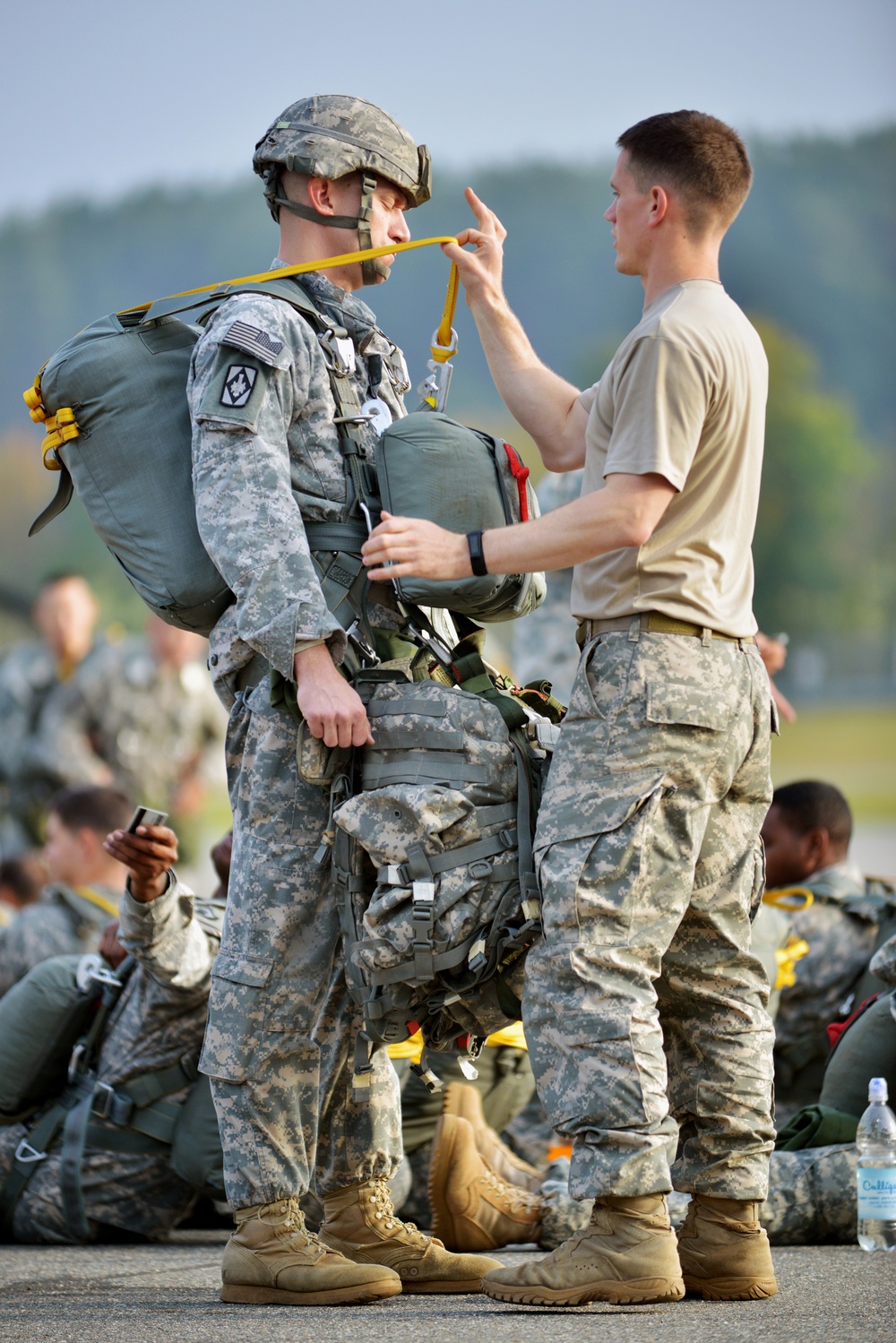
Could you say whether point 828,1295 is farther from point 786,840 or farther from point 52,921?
point 52,921

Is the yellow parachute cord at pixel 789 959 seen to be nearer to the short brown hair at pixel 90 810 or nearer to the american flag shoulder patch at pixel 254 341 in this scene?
the short brown hair at pixel 90 810

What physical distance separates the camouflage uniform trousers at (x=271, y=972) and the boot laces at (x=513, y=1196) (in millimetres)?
816

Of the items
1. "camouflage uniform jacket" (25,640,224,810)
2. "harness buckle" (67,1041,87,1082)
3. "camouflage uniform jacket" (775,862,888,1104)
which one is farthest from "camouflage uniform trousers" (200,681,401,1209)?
Answer: "camouflage uniform jacket" (25,640,224,810)

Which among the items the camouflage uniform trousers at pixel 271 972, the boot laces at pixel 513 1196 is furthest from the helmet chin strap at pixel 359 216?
the boot laces at pixel 513 1196

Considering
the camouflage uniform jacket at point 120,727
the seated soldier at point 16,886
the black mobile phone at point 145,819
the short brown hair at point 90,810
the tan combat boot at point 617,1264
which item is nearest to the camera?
the tan combat boot at point 617,1264

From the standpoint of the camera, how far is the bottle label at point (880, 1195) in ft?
12.0

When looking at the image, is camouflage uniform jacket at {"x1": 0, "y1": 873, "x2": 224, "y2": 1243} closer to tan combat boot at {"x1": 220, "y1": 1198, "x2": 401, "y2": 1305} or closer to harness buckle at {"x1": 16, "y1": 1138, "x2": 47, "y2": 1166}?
harness buckle at {"x1": 16, "y1": 1138, "x2": 47, "y2": 1166}

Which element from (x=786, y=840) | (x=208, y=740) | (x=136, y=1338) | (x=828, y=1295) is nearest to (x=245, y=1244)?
(x=136, y=1338)

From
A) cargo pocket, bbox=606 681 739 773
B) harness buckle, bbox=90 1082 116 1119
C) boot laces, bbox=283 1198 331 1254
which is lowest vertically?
boot laces, bbox=283 1198 331 1254

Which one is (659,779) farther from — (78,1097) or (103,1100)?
(78,1097)

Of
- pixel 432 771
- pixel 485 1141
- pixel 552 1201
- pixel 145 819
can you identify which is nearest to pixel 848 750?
pixel 485 1141

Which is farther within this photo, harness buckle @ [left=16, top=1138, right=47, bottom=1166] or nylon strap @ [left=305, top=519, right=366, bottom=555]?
harness buckle @ [left=16, top=1138, right=47, bottom=1166]

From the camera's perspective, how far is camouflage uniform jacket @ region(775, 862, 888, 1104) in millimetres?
4773

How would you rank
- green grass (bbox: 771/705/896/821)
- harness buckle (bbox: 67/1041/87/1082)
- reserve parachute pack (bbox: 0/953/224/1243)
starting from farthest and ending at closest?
green grass (bbox: 771/705/896/821)
harness buckle (bbox: 67/1041/87/1082)
reserve parachute pack (bbox: 0/953/224/1243)
